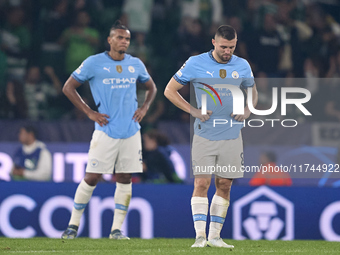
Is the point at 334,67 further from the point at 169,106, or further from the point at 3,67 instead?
the point at 3,67

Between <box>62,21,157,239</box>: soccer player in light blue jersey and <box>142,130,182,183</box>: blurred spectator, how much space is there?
230 cm

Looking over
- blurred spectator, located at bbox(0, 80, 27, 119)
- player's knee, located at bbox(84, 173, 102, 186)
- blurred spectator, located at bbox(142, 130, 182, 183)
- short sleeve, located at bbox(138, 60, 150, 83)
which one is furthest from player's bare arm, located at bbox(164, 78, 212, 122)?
blurred spectator, located at bbox(0, 80, 27, 119)

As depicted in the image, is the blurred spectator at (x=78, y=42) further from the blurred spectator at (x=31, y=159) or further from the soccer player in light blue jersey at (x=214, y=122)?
the soccer player in light blue jersey at (x=214, y=122)

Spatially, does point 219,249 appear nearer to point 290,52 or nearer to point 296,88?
point 296,88

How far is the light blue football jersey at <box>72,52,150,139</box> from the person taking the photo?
27.2 feet

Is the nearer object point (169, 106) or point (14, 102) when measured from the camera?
point (14, 102)

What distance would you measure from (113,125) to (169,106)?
14.9 feet

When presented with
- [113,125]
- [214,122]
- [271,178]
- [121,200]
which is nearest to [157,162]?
[271,178]

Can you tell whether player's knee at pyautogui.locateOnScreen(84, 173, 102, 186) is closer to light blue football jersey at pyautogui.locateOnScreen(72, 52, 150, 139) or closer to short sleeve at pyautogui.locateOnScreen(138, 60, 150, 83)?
light blue football jersey at pyautogui.locateOnScreen(72, 52, 150, 139)

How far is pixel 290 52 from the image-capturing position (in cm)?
1420

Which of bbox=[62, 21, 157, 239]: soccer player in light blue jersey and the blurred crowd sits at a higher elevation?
the blurred crowd

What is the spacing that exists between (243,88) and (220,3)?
770cm

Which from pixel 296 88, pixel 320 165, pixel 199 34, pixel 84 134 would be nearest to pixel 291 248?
pixel 320 165

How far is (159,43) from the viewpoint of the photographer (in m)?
14.2
